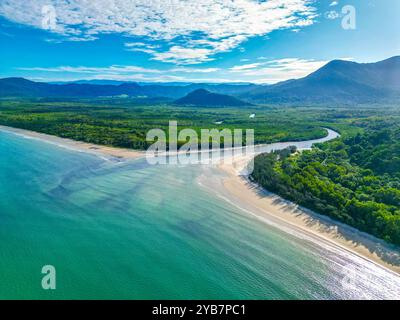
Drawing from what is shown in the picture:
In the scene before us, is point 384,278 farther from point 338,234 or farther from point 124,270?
point 124,270

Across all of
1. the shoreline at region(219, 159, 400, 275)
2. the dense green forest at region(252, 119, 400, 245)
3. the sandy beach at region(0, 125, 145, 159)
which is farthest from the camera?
the sandy beach at region(0, 125, 145, 159)

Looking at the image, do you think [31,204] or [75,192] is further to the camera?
[75,192]

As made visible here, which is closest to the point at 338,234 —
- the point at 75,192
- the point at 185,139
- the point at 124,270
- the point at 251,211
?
the point at 251,211

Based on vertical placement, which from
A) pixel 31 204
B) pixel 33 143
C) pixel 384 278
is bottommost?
pixel 384 278

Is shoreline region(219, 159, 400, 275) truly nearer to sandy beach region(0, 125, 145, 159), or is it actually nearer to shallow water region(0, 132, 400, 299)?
shallow water region(0, 132, 400, 299)
